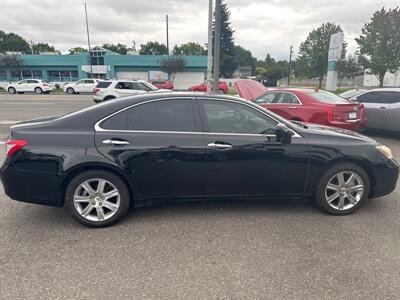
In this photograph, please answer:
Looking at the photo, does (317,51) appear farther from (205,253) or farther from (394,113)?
(205,253)

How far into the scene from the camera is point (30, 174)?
3268 mm

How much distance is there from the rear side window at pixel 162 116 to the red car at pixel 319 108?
A: 4.66 m

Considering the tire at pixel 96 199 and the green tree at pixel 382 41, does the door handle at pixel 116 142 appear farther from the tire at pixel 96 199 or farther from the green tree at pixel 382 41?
the green tree at pixel 382 41

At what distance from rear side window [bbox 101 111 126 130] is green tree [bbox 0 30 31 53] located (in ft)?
257

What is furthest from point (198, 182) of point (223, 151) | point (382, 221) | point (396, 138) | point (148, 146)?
point (396, 138)

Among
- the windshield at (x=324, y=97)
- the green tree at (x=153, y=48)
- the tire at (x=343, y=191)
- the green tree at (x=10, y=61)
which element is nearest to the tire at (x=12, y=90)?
the green tree at (x=10, y=61)

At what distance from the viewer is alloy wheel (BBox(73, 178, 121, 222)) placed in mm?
3340

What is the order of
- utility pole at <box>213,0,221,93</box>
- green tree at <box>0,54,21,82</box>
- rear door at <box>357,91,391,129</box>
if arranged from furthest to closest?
green tree at <box>0,54,21,82</box> < utility pole at <box>213,0,221,93</box> < rear door at <box>357,91,391,129</box>

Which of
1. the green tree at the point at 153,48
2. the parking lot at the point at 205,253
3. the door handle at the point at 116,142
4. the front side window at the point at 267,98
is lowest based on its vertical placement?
the parking lot at the point at 205,253

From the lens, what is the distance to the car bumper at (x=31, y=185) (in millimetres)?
3270

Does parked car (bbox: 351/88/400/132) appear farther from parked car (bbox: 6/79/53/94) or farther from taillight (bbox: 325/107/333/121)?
parked car (bbox: 6/79/53/94)

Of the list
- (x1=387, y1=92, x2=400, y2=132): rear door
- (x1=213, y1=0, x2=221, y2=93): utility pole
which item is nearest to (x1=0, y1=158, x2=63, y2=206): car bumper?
(x1=387, y1=92, x2=400, y2=132): rear door

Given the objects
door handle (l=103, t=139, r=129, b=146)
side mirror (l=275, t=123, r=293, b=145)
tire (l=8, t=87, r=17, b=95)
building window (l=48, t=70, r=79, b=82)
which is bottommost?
tire (l=8, t=87, r=17, b=95)

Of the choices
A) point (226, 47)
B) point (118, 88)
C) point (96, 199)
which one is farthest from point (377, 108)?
point (226, 47)
